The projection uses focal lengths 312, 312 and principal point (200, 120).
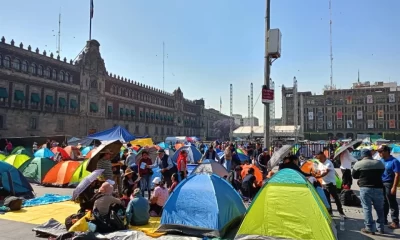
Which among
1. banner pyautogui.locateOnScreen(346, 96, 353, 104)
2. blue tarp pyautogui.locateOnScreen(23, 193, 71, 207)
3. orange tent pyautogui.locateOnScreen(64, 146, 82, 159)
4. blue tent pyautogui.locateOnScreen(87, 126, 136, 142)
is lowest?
blue tarp pyautogui.locateOnScreen(23, 193, 71, 207)

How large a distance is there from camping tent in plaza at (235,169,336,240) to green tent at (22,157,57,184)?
38.2 ft

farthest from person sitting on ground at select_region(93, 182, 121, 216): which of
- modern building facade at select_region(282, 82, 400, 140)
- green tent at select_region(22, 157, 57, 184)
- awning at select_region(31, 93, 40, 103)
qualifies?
modern building facade at select_region(282, 82, 400, 140)

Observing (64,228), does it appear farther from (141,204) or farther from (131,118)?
(131,118)

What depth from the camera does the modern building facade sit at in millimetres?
90938

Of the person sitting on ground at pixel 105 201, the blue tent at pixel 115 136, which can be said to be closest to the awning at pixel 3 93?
the blue tent at pixel 115 136

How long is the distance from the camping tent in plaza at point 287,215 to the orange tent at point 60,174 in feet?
33.2

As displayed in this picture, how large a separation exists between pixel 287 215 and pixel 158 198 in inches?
148

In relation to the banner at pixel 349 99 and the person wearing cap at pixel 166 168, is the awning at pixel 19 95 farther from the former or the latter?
the banner at pixel 349 99

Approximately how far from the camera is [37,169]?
14.5 metres

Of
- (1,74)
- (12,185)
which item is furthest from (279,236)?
(1,74)

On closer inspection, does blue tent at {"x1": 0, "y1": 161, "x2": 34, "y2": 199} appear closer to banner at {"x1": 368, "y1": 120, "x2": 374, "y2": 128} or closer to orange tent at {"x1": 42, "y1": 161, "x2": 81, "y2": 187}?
orange tent at {"x1": 42, "y1": 161, "x2": 81, "y2": 187}

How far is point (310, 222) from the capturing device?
18.6 feet

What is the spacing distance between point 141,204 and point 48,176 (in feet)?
28.2

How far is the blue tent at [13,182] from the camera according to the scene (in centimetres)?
1030
